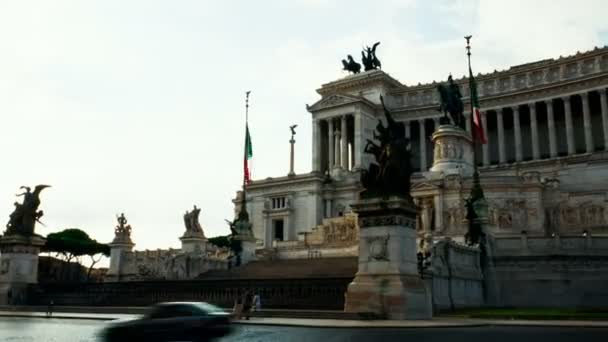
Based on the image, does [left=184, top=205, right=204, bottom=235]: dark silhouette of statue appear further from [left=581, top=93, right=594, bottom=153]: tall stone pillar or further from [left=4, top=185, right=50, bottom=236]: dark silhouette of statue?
[left=581, top=93, right=594, bottom=153]: tall stone pillar

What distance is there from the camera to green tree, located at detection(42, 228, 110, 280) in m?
86.8

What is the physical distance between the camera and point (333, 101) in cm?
10031

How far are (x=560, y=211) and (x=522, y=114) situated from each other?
4226cm

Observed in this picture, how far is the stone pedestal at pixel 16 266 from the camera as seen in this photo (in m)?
37.2

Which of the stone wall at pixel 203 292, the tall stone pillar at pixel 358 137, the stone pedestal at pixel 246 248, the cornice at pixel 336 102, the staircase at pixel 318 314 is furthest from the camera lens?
the cornice at pixel 336 102

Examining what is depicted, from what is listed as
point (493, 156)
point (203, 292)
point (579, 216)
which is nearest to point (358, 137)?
point (493, 156)

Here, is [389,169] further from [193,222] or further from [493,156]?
[493,156]

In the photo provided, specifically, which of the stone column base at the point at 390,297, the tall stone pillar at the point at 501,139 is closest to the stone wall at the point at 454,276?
the stone column base at the point at 390,297

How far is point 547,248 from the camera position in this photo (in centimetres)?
3728

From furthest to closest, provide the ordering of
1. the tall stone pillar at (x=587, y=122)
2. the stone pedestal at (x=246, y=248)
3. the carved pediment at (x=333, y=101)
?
the carved pediment at (x=333, y=101) → the tall stone pillar at (x=587, y=122) → the stone pedestal at (x=246, y=248)

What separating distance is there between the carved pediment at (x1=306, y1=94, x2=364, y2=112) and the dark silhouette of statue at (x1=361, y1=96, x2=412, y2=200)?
242 feet

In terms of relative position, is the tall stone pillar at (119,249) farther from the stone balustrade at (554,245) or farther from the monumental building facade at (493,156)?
the stone balustrade at (554,245)

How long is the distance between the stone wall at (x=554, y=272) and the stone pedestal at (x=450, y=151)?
23931mm

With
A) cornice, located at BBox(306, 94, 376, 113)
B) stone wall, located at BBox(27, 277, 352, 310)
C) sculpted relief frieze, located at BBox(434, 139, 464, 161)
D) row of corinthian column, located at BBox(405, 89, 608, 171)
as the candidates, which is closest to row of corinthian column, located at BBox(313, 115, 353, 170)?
cornice, located at BBox(306, 94, 376, 113)
